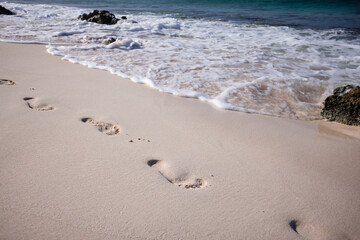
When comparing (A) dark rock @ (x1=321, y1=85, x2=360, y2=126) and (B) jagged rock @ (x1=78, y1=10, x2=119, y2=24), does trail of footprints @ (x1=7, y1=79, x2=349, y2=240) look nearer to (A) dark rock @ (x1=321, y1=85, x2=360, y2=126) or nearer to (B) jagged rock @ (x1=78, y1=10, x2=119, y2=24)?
(A) dark rock @ (x1=321, y1=85, x2=360, y2=126)

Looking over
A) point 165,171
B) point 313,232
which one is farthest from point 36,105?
point 313,232

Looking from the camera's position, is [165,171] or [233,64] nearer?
[165,171]

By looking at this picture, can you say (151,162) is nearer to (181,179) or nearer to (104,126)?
(181,179)

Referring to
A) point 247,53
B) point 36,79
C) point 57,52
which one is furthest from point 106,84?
point 247,53

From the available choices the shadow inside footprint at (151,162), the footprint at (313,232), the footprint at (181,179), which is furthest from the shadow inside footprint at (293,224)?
the shadow inside footprint at (151,162)

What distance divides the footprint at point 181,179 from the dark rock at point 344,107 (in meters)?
1.84

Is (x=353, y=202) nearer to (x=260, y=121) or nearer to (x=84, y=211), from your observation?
(x=260, y=121)

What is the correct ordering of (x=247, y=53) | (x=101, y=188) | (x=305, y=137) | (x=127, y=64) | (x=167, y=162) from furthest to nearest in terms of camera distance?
(x=247, y=53), (x=127, y=64), (x=305, y=137), (x=167, y=162), (x=101, y=188)

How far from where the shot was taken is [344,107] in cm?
256

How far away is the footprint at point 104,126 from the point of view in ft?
6.71

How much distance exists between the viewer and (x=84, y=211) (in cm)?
127

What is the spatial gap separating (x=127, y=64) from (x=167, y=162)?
2.79 m

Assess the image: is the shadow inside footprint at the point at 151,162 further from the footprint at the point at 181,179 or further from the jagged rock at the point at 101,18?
the jagged rock at the point at 101,18

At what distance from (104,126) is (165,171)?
2.61ft
